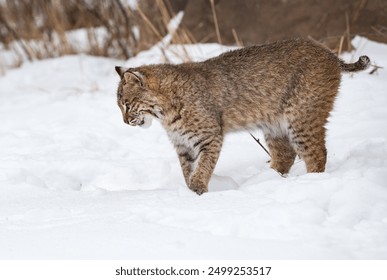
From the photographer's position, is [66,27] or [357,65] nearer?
[357,65]

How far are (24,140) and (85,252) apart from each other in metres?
3.15

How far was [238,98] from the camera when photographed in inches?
189

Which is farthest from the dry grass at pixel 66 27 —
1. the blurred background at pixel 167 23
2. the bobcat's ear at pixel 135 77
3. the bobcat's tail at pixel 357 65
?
the bobcat's tail at pixel 357 65

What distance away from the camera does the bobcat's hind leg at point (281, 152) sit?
500 centimetres

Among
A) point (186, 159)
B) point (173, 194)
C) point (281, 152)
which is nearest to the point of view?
point (173, 194)

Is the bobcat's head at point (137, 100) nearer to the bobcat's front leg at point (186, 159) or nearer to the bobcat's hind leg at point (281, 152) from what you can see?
the bobcat's front leg at point (186, 159)

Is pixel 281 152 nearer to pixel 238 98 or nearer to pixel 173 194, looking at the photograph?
pixel 238 98

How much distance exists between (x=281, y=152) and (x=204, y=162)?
808 millimetres

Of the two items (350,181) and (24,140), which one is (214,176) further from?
(24,140)

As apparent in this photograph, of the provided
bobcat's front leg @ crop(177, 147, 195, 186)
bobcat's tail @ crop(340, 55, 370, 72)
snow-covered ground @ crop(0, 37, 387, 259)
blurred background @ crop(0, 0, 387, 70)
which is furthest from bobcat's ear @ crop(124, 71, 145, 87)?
blurred background @ crop(0, 0, 387, 70)

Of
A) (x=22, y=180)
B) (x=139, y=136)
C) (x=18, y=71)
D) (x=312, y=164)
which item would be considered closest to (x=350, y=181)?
(x=312, y=164)

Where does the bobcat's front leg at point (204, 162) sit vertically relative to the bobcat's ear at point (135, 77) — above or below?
below

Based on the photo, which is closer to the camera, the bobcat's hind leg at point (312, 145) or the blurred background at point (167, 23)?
the bobcat's hind leg at point (312, 145)

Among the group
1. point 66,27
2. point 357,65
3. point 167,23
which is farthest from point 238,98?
point 66,27
